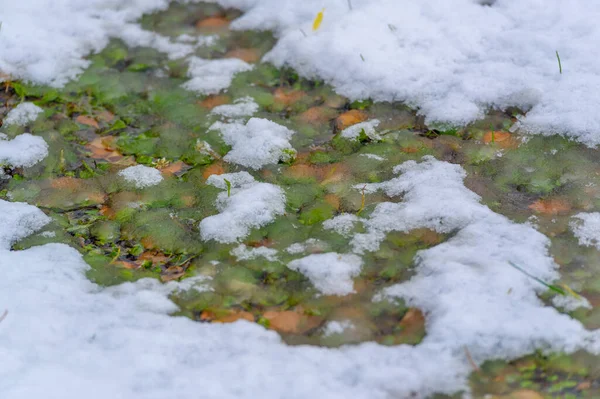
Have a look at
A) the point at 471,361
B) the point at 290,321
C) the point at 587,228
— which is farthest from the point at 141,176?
the point at 587,228

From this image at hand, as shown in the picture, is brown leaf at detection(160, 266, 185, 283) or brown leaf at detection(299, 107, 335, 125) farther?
brown leaf at detection(299, 107, 335, 125)

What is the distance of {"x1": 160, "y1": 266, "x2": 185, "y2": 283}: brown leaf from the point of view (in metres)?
2.10

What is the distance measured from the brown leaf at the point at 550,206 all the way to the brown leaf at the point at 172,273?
1.21 metres

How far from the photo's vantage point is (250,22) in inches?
135

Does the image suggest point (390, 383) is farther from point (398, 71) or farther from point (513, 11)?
point (513, 11)

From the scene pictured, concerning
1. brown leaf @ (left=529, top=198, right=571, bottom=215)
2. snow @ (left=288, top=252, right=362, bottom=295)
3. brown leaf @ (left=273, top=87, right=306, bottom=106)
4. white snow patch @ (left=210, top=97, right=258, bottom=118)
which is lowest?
snow @ (left=288, top=252, right=362, bottom=295)

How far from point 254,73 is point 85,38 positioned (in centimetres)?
93

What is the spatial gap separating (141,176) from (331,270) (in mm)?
940

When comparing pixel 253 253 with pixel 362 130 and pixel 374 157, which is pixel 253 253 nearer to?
pixel 374 157

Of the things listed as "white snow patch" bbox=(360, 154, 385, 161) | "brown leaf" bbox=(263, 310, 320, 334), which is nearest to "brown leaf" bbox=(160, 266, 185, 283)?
"brown leaf" bbox=(263, 310, 320, 334)

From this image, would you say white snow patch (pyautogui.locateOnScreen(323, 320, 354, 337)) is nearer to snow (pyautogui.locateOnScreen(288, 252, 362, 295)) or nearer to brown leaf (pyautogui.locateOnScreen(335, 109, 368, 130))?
snow (pyautogui.locateOnScreen(288, 252, 362, 295))

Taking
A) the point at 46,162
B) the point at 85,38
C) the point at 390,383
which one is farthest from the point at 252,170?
the point at 85,38

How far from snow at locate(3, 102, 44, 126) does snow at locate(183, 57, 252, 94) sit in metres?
0.67

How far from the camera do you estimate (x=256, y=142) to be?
2.64 meters
